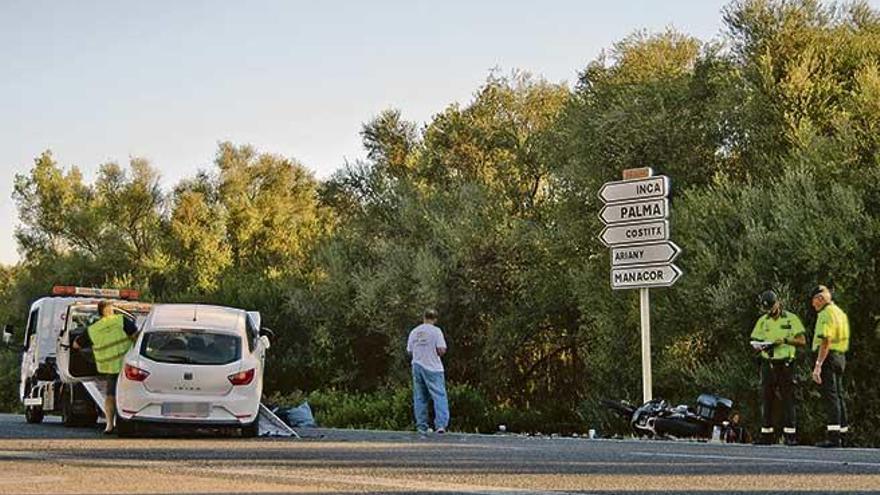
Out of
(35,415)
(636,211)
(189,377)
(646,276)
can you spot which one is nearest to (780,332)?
(646,276)

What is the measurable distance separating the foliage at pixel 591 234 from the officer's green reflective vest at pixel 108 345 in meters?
12.0

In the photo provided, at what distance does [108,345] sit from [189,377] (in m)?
2.10

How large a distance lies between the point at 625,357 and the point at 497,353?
287 inches

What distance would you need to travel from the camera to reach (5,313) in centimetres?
6681

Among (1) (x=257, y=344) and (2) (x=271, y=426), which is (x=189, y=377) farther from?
(2) (x=271, y=426)

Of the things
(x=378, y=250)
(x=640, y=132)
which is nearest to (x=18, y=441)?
(x=640, y=132)

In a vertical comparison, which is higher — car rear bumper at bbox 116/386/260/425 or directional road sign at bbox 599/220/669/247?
directional road sign at bbox 599/220/669/247

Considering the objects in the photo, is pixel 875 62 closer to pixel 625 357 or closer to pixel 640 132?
pixel 640 132

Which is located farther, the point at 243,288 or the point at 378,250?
the point at 243,288

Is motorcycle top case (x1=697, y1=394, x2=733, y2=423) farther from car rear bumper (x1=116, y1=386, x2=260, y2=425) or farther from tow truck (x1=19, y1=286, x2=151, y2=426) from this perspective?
tow truck (x1=19, y1=286, x2=151, y2=426)

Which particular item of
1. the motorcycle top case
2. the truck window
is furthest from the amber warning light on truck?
the motorcycle top case

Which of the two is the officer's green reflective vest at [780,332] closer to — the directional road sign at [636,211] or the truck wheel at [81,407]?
the directional road sign at [636,211]

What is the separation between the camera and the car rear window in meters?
17.0

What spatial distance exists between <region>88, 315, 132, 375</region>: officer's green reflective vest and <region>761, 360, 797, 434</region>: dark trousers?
8.64 meters
